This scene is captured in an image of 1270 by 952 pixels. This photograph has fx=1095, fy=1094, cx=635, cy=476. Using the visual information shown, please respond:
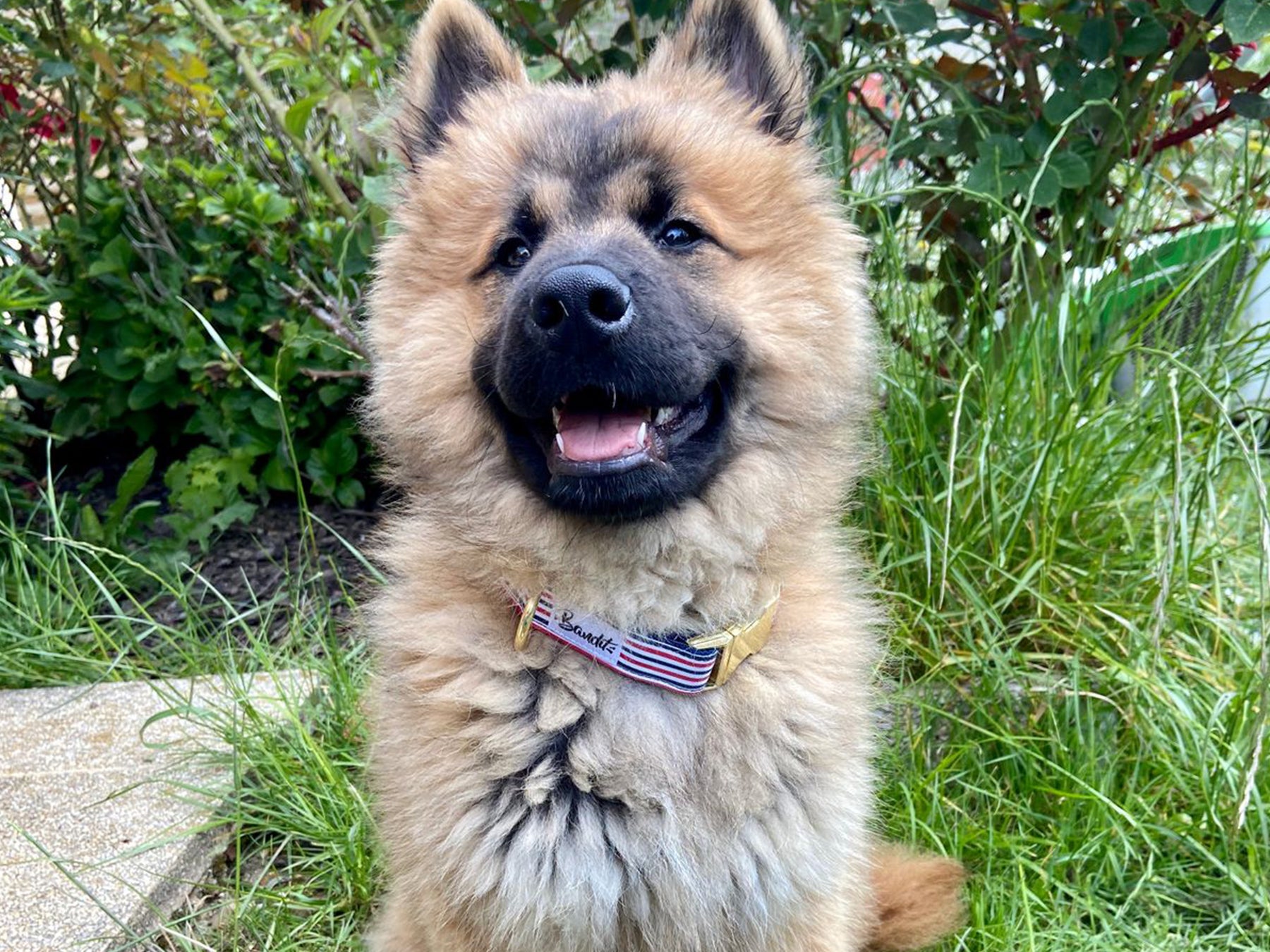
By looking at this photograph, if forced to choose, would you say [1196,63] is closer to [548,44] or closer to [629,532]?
[548,44]

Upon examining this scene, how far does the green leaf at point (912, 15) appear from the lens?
2.93 meters

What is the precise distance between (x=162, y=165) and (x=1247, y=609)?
4040mm

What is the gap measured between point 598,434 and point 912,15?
1704 millimetres

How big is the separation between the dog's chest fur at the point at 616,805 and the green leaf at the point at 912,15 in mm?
1916

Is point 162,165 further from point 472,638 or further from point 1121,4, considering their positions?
point 1121,4

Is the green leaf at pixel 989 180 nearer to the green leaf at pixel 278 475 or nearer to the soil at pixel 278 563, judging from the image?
the soil at pixel 278 563

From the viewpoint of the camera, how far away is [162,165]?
421cm

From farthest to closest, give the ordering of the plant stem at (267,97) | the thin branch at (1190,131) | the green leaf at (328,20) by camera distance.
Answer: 1. the thin branch at (1190,131)
2. the plant stem at (267,97)
3. the green leaf at (328,20)

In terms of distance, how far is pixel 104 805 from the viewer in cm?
276

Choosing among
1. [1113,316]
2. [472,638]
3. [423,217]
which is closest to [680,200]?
[423,217]

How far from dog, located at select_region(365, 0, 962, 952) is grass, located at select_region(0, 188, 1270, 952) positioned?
0.37 meters

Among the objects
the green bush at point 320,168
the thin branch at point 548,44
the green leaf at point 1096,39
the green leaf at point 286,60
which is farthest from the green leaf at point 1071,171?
the green leaf at point 286,60

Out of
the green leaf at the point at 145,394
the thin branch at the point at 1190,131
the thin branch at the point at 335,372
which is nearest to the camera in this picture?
the thin branch at the point at 1190,131

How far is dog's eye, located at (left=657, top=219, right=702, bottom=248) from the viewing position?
2098 mm
